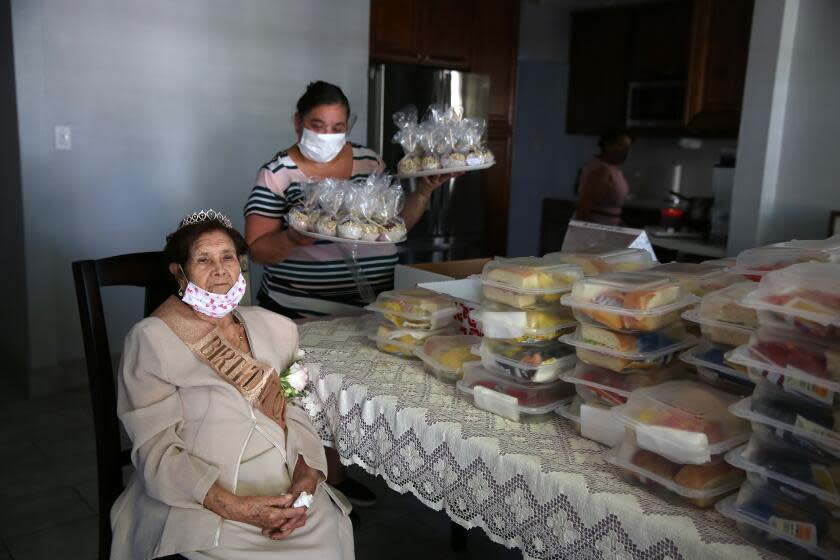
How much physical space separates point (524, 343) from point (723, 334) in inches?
13.7

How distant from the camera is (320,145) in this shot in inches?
84.7

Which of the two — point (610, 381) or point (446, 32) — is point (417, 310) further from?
point (446, 32)

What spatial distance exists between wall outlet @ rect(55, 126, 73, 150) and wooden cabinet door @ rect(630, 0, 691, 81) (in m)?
4.14

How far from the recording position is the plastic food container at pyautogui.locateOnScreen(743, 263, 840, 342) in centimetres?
96

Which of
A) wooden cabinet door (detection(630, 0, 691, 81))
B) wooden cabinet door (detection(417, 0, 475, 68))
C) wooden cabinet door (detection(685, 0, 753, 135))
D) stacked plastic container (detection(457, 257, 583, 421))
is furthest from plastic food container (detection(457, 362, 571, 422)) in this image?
wooden cabinet door (detection(630, 0, 691, 81))

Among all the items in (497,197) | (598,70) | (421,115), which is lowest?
(497,197)

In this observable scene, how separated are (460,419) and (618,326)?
1.09 feet

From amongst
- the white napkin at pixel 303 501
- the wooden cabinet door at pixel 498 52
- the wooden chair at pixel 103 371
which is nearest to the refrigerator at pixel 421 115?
the wooden cabinet door at pixel 498 52

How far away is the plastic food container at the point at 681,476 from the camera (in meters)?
1.03

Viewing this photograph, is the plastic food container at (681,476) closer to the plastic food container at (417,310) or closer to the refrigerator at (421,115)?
the plastic food container at (417,310)

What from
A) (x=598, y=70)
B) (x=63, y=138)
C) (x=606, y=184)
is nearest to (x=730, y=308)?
(x=63, y=138)

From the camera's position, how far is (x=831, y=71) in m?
2.82

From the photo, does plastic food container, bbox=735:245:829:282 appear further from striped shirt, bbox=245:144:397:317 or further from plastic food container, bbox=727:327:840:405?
striped shirt, bbox=245:144:397:317

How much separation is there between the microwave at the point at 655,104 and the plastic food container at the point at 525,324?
449cm
